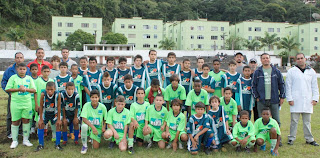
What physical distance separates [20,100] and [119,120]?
7.12 feet

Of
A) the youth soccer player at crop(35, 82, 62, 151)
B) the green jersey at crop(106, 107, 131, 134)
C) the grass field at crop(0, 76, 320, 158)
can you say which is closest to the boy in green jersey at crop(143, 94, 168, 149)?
the grass field at crop(0, 76, 320, 158)

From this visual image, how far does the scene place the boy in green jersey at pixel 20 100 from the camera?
5.27 meters

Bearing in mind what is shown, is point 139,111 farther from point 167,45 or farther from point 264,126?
point 167,45

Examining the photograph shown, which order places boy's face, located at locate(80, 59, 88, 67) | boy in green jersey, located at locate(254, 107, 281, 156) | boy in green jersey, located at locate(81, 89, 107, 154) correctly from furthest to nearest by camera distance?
boy's face, located at locate(80, 59, 88, 67), boy in green jersey, located at locate(81, 89, 107, 154), boy in green jersey, located at locate(254, 107, 281, 156)

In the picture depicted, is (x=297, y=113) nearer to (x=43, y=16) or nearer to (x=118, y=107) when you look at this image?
(x=118, y=107)

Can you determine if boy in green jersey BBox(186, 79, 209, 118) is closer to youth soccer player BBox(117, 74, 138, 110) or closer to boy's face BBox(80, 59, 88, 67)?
youth soccer player BBox(117, 74, 138, 110)

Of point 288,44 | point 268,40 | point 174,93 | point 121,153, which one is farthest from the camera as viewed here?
point 268,40

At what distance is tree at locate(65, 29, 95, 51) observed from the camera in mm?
45938

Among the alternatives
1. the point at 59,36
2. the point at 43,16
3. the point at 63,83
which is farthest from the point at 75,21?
the point at 63,83

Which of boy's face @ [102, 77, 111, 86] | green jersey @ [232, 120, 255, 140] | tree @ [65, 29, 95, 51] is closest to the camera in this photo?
green jersey @ [232, 120, 255, 140]

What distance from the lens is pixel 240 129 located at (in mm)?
5090

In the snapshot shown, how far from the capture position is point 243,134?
16.7ft

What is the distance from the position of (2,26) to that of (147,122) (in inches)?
2349

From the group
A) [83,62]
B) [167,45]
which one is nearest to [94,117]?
[83,62]
